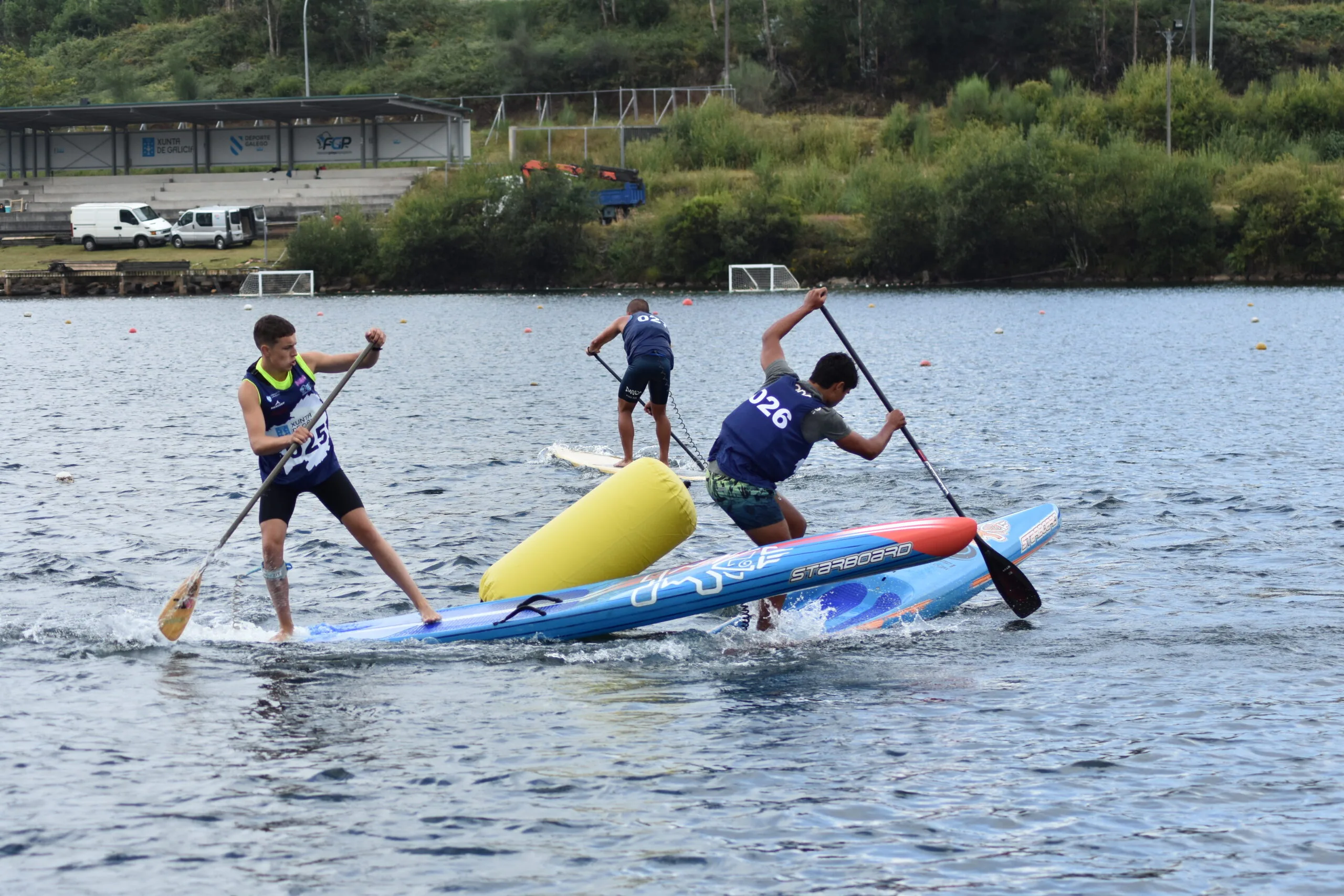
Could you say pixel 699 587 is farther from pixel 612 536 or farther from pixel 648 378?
pixel 648 378

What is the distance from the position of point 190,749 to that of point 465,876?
254cm

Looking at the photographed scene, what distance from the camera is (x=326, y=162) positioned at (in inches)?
3332

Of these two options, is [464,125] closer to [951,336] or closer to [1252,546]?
[951,336]

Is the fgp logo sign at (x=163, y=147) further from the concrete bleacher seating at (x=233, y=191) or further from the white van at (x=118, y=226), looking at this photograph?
the white van at (x=118, y=226)

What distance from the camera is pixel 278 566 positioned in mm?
10203

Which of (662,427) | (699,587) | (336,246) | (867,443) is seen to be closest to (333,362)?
(699,587)

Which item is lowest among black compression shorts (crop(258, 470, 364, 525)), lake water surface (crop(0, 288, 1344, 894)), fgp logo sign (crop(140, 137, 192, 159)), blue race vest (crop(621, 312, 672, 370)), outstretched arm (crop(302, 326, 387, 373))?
lake water surface (crop(0, 288, 1344, 894))

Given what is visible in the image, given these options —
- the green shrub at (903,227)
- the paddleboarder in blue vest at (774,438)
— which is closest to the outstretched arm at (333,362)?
the paddleboarder in blue vest at (774,438)

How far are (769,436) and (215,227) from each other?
69.4 meters

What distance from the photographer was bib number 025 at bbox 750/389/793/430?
33.6 feet

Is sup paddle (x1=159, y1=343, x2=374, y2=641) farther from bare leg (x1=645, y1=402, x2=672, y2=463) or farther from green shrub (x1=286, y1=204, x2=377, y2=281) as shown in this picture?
green shrub (x1=286, y1=204, x2=377, y2=281)

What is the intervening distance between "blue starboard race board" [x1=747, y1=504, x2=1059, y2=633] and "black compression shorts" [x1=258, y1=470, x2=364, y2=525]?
2.98 m

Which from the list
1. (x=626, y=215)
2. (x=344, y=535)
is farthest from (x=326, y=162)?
(x=344, y=535)

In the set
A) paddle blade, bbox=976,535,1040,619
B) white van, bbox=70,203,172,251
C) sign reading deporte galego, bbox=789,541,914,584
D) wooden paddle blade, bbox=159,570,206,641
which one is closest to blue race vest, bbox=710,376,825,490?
sign reading deporte galego, bbox=789,541,914,584
